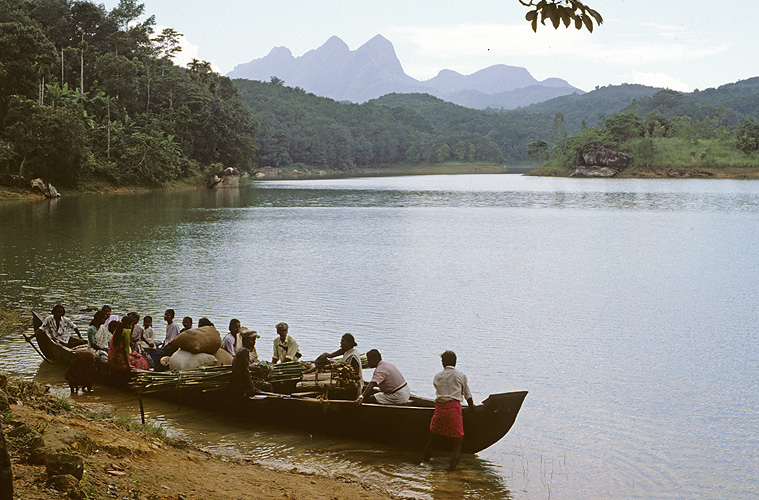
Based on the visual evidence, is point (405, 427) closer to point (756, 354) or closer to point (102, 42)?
point (756, 354)

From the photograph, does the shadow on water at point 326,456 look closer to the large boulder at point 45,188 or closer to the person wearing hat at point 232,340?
the person wearing hat at point 232,340

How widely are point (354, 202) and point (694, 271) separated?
4211 centimetres

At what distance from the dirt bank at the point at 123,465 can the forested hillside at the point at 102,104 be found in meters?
48.2

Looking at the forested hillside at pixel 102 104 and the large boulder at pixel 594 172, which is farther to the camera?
the large boulder at pixel 594 172

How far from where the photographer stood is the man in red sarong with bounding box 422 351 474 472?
9.15 metres

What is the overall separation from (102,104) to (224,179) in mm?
20538

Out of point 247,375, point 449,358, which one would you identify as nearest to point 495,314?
point 247,375

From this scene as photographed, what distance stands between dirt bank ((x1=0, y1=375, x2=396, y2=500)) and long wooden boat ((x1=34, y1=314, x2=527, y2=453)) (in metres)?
1.23

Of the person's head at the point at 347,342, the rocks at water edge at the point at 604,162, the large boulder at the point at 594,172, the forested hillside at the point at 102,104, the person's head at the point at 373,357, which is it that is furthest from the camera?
the large boulder at the point at 594,172

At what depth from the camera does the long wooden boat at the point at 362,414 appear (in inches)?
368

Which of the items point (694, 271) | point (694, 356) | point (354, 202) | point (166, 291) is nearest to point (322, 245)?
point (166, 291)

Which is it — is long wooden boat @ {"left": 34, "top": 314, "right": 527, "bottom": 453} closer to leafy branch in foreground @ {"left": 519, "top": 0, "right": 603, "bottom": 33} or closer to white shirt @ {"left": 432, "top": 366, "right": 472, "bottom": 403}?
white shirt @ {"left": 432, "top": 366, "right": 472, "bottom": 403}

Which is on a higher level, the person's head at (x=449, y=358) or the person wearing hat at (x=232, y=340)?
the person's head at (x=449, y=358)

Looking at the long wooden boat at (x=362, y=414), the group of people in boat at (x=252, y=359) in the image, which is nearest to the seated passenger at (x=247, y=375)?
the group of people in boat at (x=252, y=359)
